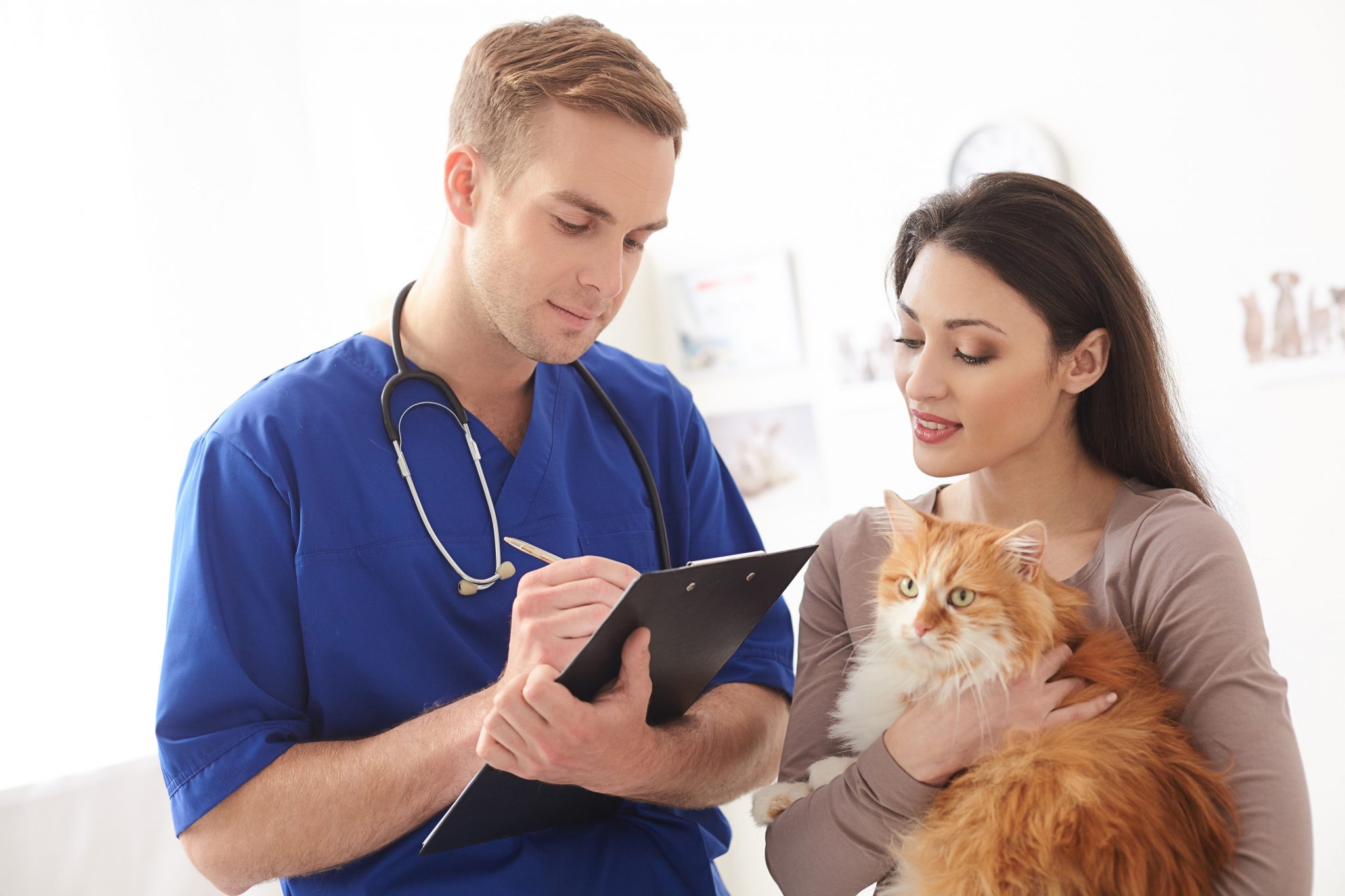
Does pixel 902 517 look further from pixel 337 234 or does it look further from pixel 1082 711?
pixel 337 234

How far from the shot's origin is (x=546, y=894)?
1349 mm

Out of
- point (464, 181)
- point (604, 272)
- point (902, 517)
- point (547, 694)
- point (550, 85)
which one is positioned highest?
point (550, 85)

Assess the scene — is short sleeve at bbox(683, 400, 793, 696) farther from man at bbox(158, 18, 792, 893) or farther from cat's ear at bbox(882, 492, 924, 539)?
cat's ear at bbox(882, 492, 924, 539)

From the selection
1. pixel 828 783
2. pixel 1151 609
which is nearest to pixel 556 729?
pixel 828 783

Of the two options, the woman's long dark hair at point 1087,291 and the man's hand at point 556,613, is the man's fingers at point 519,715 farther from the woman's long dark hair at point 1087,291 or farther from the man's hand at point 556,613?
the woman's long dark hair at point 1087,291

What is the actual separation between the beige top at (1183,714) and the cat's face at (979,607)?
125 mm

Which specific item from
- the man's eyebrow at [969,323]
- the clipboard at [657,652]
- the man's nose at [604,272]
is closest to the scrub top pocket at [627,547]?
the clipboard at [657,652]

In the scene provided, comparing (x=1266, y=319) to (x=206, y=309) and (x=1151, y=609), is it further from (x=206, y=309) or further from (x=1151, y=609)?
(x=206, y=309)

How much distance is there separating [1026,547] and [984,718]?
198mm

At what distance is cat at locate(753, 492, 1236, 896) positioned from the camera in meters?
1.01

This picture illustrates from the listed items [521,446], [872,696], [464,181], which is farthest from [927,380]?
[464,181]

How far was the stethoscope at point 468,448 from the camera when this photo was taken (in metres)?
1.43

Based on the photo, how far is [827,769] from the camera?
131cm

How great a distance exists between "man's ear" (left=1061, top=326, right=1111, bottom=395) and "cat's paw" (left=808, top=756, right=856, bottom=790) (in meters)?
0.57
